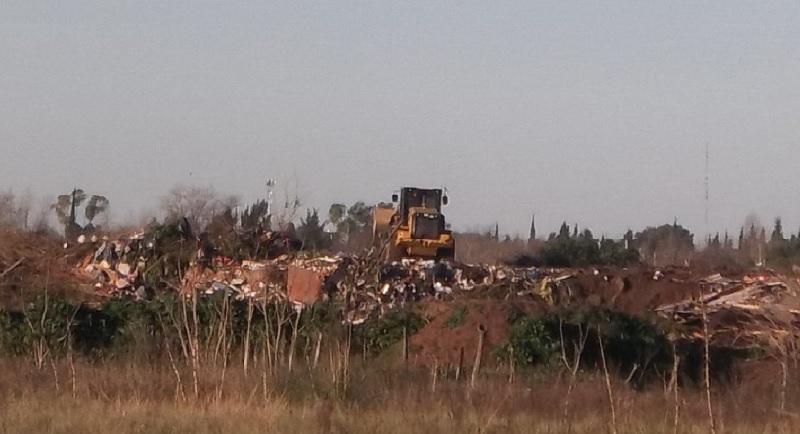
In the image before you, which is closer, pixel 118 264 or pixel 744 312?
pixel 744 312

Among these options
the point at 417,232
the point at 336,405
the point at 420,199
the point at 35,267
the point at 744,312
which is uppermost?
the point at 420,199

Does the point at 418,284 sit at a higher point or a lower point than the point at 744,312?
higher

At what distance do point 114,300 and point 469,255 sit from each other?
35.6 meters

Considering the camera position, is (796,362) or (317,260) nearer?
(796,362)

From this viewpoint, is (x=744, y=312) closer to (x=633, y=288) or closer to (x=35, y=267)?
(x=633, y=288)

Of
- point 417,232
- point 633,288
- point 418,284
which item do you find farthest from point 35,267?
point 633,288

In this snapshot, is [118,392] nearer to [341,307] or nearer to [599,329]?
[341,307]

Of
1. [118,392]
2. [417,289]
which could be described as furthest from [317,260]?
[118,392]

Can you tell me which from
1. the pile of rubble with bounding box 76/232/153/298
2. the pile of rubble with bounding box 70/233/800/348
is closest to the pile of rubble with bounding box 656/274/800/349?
the pile of rubble with bounding box 70/233/800/348

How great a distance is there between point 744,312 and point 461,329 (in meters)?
7.13

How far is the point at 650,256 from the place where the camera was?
66.1 m

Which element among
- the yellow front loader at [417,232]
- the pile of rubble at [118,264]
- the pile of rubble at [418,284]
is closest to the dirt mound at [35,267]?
the pile of rubble at [118,264]

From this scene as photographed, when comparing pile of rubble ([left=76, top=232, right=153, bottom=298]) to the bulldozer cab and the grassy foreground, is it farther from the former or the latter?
the grassy foreground

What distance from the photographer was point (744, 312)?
27.2m
